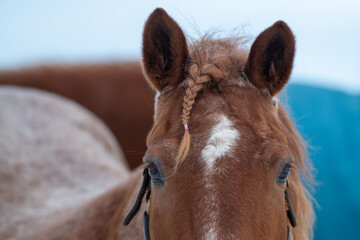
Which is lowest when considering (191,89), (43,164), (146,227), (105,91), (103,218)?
(105,91)

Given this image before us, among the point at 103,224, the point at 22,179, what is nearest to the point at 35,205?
the point at 22,179

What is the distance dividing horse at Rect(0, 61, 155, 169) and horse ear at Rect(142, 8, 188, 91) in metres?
4.50

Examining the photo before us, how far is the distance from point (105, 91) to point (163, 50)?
4.91 m

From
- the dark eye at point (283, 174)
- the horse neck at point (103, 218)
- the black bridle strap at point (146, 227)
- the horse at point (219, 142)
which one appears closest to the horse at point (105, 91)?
the horse neck at point (103, 218)

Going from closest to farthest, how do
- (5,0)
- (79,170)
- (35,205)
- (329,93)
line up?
(35,205), (79,170), (329,93), (5,0)

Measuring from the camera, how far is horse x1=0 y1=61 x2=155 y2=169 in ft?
21.2

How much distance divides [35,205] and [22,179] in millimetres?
317

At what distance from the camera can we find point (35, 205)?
10.2ft

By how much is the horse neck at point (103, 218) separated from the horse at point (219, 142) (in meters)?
0.16

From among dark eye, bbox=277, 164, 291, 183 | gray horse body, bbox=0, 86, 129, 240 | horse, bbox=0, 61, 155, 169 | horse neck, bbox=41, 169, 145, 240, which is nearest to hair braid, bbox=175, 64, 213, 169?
dark eye, bbox=277, 164, 291, 183

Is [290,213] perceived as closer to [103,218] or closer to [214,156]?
[214,156]

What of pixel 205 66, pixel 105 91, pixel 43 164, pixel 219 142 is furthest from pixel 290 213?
pixel 105 91

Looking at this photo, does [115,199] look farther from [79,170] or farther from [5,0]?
[5,0]

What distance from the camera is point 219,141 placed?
1.51 meters
